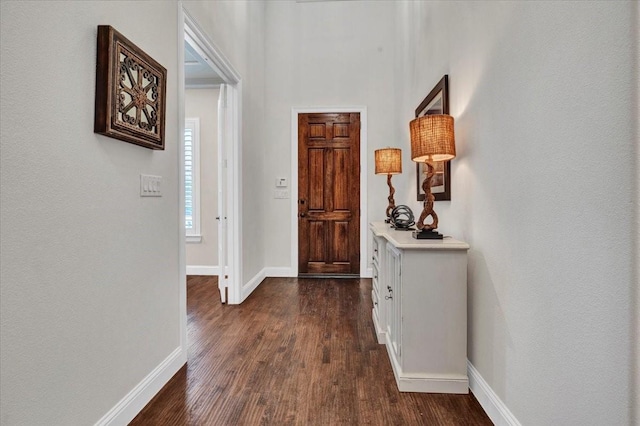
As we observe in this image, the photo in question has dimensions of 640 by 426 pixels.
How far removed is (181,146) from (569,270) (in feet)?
6.75

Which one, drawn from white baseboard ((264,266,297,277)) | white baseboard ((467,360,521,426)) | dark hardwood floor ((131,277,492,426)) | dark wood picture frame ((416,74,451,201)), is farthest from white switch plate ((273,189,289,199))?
white baseboard ((467,360,521,426))

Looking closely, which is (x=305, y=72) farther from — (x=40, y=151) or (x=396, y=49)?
(x=40, y=151)

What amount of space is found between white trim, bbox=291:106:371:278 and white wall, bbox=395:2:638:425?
248 cm

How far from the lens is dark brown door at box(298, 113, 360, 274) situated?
449 cm

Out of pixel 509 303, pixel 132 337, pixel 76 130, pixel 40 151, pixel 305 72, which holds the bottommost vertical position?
pixel 132 337

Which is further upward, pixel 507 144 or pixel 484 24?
pixel 484 24

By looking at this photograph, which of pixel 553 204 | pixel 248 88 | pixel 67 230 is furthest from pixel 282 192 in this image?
pixel 553 204

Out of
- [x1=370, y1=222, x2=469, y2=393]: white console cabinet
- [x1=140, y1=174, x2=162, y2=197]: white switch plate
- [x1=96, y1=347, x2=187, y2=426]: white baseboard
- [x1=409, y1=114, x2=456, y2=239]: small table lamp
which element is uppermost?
[x1=409, y1=114, x2=456, y2=239]: small table lamp

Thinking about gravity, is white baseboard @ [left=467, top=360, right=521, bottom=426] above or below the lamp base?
below

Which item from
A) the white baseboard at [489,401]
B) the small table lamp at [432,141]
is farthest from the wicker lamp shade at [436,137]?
the white baseboard at [489,401]

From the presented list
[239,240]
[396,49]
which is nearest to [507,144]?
[239,240]

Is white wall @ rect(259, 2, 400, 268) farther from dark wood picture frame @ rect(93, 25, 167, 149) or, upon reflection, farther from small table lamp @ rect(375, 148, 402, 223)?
dark wood picture frame @ rect(93, 25, 167, 149)

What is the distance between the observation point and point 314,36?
4512 millimetres

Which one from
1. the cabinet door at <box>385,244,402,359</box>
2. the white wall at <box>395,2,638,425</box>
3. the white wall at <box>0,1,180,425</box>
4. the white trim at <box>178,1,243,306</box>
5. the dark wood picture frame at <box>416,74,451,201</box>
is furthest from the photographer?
the white trim at <box>178,1,243,306</box>
